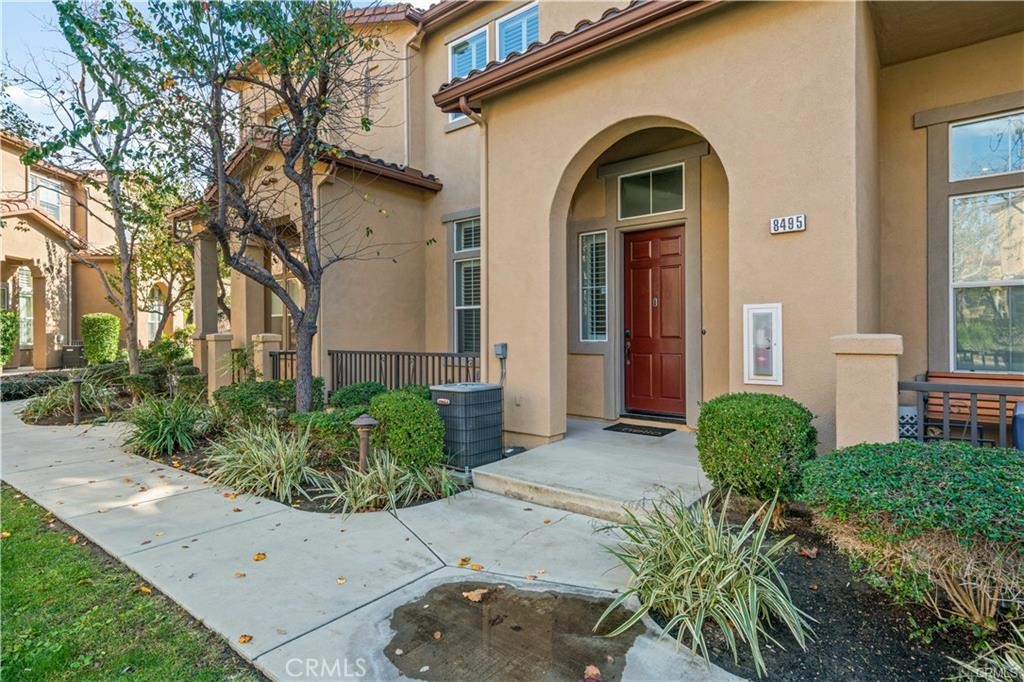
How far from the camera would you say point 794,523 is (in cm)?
405

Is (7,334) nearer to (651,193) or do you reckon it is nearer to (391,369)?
(391,369)

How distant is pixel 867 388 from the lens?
149 inches

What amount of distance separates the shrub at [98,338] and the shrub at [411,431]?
16.2 metres

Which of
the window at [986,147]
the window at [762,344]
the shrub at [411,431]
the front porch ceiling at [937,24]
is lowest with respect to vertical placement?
the shrub at [411,431]

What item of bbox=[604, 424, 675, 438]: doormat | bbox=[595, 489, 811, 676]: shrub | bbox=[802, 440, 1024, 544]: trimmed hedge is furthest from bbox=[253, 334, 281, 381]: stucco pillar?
bbox=[802, 440, 1024, 544]: trimmed hedge

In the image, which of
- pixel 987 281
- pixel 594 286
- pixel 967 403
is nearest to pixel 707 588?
pixel 967 403

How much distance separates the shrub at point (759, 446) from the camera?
3.80 m

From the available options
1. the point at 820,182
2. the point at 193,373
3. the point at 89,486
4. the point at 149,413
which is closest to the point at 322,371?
the point at 149,413

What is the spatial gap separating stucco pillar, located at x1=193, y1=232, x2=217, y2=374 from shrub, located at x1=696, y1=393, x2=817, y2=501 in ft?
34.4

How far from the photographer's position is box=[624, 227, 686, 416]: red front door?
713 cm

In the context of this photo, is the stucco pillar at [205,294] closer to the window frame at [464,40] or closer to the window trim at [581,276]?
the window frame at [464,40]

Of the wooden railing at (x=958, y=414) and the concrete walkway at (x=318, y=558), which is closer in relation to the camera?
the concrete walkway at (x=318, y=558)

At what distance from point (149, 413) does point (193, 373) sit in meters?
4.18

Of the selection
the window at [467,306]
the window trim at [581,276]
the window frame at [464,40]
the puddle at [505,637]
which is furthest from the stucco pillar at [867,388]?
the window frame at [464,40]
